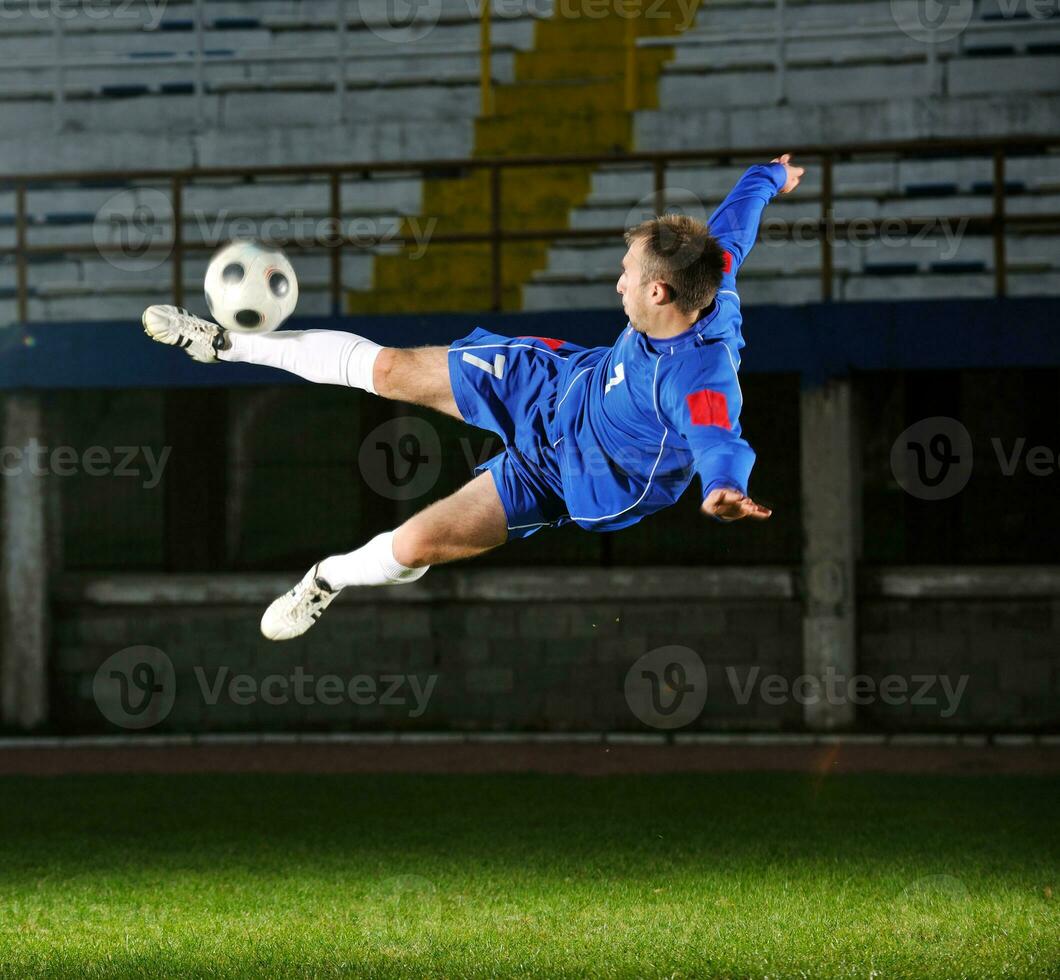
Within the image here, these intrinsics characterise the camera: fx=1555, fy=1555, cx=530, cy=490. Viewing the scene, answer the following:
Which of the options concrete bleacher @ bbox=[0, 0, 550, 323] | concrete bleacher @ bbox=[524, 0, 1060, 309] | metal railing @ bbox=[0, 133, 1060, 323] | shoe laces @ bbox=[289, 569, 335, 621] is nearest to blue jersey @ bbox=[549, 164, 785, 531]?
shoe laces @ bbox=[289, 569, 335, 621]

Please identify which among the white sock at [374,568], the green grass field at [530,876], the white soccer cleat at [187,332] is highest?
the white soccer cleat at [187,332]

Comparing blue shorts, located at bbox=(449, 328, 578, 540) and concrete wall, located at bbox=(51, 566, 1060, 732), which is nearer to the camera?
blue shorts, located at bbox=(449, 328, 578, 540)

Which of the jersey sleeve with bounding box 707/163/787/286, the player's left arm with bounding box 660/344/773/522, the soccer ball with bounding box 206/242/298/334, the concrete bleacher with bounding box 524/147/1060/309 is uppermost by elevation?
the concrete bleacher with bounding box 524/147/1060/309

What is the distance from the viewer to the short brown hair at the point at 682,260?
4.57 metres

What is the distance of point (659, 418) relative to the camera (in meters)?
4.73

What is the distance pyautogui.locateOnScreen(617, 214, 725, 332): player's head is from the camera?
4.57 m

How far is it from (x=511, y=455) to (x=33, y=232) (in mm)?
11028

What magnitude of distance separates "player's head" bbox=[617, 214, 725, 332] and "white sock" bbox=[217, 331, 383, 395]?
1.06 m

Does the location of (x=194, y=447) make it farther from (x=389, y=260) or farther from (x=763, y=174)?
(x=763, y=174)

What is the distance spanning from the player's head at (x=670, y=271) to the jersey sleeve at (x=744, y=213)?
267 millimetres

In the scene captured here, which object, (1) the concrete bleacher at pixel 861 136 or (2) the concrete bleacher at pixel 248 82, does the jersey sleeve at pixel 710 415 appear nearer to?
(1) the concrete bleacher at pixel 861 136

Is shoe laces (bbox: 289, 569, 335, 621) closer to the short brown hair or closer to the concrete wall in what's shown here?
the short brown hair

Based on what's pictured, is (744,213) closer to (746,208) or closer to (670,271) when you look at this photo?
(746,208)

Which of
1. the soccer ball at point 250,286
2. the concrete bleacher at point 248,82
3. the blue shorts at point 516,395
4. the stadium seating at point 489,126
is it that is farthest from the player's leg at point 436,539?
Answer: the concrete bleacher at point 248,82
